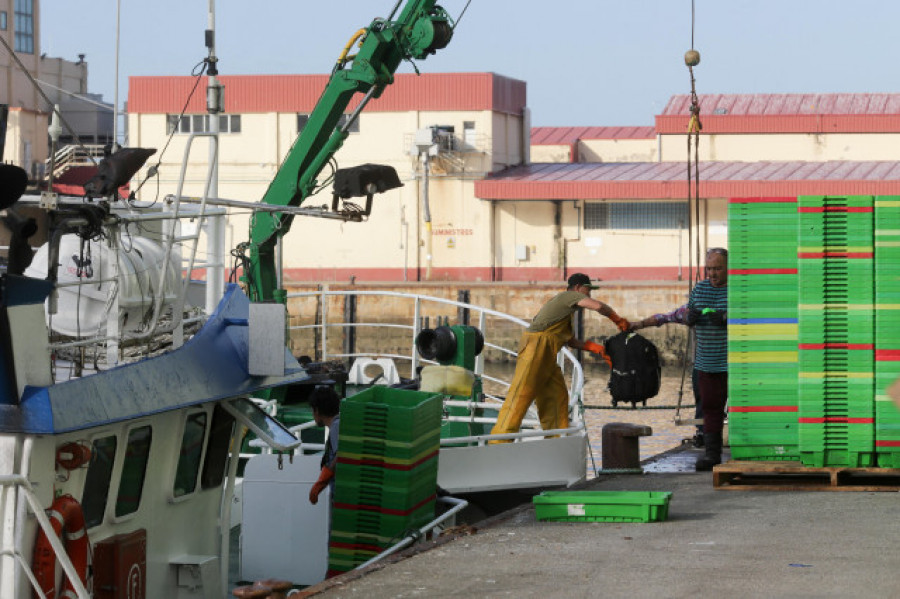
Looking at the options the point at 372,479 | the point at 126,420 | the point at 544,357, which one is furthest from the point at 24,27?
the point at 126,420

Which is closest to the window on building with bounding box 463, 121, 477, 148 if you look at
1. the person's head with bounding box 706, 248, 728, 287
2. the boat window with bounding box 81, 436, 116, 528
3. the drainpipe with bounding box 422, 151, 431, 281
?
the drainpipe with bounding box 422, 151, 431, 281

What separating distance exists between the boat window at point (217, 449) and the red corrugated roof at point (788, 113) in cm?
3989

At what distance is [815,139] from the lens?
49.3 metres

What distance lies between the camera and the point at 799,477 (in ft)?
35.9

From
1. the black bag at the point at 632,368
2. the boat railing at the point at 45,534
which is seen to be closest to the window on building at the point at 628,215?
the black bag at the point at 632,368

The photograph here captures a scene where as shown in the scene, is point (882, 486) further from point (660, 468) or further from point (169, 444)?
point (169, 444)

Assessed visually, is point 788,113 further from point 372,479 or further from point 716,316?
point 372,479

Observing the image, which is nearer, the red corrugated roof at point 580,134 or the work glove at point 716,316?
the work glove at point 716,316

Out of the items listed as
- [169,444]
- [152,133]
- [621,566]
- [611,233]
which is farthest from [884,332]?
[152,133]

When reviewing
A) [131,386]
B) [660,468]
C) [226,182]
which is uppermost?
[226,182]

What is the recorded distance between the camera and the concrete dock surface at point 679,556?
7438 millimetres

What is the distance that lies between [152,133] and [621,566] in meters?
43.9

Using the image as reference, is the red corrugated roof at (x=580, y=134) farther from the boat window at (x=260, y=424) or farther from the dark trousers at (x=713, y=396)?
the boat window at (x=260, y=424)

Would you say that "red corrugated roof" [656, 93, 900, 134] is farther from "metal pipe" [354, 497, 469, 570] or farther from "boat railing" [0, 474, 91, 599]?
"boat railing" [0, 474, 91, 599]
